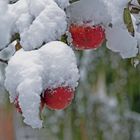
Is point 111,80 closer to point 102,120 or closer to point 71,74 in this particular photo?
point 102,120

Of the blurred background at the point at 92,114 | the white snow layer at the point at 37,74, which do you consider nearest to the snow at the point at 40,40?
the white snow layer at the point at 37,74

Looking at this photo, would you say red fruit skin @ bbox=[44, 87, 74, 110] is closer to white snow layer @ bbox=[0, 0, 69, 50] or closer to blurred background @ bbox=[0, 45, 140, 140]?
white snow layer @ bbox=[0, 0, 69, 50]

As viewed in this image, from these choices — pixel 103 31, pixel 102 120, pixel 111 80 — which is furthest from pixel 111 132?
pixel 103 31

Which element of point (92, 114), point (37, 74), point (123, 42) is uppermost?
point (37, 74)

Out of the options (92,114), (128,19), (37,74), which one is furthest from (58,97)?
(92,114)

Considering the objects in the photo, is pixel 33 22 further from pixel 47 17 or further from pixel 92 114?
pixel 92 114

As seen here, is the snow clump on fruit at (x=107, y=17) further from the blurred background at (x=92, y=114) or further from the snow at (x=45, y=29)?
the blurred background at (x=92, y=114)
